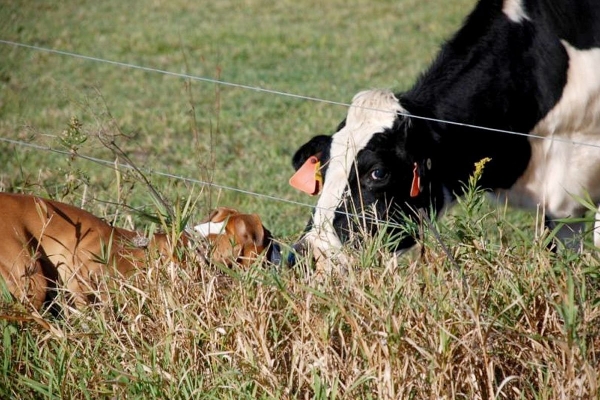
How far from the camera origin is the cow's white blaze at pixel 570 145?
4.95 metres

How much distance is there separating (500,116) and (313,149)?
3.13 feet

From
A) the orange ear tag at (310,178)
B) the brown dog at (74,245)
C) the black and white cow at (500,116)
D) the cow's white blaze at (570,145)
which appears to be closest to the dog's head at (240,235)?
the brown dog at (74,245)

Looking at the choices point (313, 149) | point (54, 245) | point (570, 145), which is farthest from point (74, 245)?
point (570, 145)

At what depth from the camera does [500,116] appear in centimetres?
495

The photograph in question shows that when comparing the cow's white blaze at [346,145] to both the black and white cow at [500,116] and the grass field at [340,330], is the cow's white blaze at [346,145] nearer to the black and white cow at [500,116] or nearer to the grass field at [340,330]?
the black and white cow at [500,116]

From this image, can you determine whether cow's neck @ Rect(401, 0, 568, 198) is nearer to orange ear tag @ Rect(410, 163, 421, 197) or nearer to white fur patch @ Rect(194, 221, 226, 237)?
orange ear tag @ Rect(410, 163, 421, 197)

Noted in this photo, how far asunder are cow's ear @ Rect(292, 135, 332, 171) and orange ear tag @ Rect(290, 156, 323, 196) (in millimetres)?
59

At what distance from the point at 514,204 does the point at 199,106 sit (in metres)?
4.72

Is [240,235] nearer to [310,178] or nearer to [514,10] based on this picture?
[310,178]

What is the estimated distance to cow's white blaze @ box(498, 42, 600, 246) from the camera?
16.2 ft

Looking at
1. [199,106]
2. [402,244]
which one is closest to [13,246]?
[402,244]

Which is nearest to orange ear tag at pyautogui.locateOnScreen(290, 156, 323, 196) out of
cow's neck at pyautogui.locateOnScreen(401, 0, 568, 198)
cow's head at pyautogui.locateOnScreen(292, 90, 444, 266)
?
cow's head at pyautogui.locateOnScreen(292, 90, 444, 266)

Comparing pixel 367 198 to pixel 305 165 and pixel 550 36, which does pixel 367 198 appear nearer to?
pixel 305 165

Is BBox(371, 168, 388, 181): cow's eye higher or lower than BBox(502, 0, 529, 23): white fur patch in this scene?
lower
